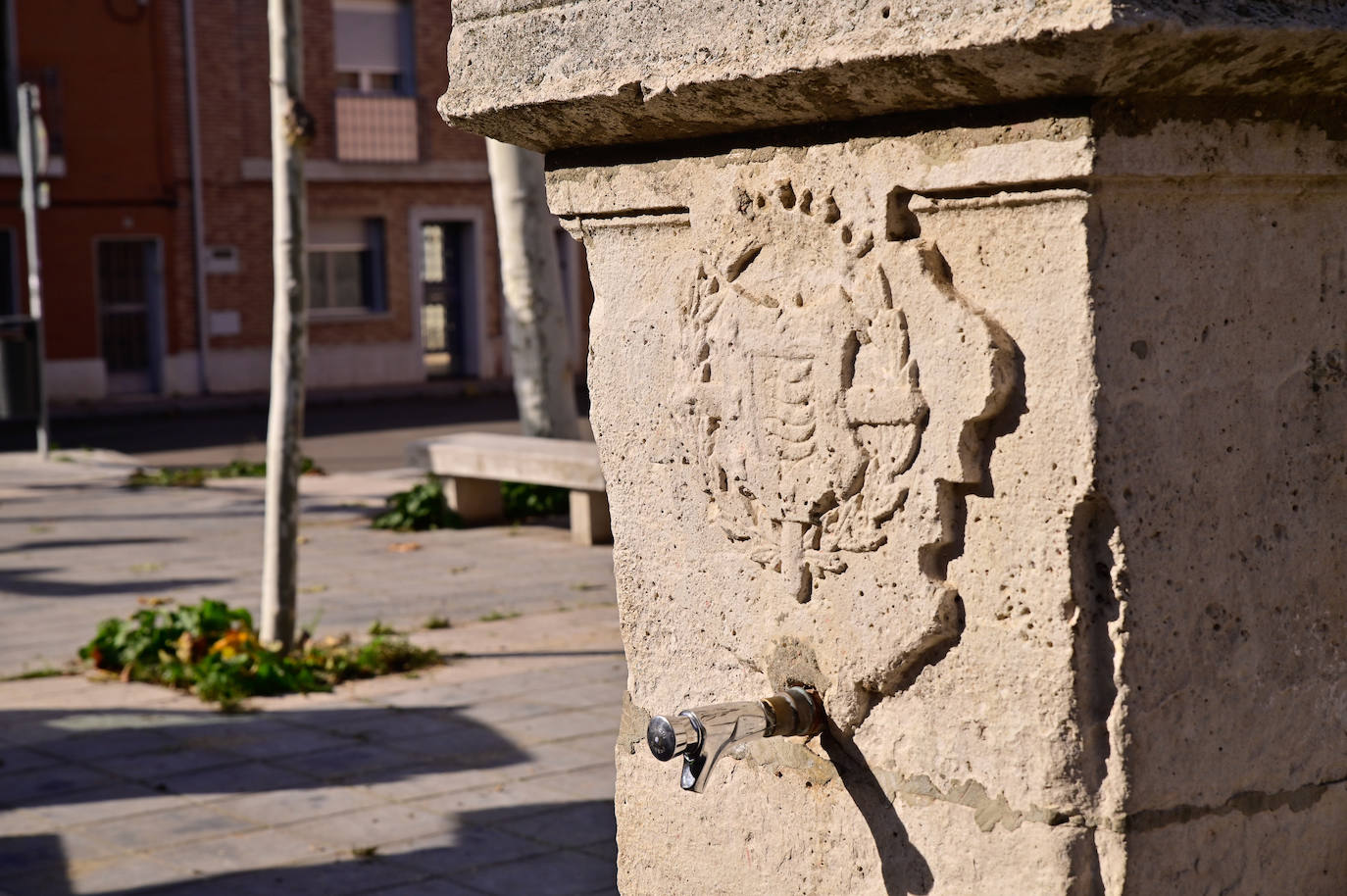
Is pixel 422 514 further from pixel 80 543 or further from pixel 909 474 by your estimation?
pixel 909 474

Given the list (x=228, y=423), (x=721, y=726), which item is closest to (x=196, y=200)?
(x=228, y=423)

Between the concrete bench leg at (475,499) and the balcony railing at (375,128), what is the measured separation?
13637 mm

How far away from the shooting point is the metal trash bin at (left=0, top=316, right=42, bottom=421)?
43.5 ft

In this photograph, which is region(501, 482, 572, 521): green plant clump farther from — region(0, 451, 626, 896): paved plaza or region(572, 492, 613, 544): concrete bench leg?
region(0, 451, 626, 896): paved plaza

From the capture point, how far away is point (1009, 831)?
1874mm

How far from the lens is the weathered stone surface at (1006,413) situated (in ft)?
5.64

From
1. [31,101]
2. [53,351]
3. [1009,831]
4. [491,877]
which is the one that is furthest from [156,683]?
[53,351]

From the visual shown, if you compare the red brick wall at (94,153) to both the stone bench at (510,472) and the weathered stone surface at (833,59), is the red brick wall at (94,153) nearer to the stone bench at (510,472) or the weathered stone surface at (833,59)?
the stone bench at (510,472)

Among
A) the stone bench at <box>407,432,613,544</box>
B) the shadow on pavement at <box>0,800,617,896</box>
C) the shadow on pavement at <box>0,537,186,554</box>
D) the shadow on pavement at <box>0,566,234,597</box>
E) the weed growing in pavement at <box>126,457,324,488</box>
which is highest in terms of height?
the stone bench at <box>407,432,613,544</box>

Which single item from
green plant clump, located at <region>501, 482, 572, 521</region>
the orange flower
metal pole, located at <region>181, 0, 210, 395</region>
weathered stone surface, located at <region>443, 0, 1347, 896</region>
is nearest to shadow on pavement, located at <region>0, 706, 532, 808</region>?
the orange flower

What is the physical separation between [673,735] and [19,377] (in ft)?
41.3

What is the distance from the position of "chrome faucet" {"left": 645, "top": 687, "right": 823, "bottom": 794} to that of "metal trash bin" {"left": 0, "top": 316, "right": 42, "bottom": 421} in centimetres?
1242

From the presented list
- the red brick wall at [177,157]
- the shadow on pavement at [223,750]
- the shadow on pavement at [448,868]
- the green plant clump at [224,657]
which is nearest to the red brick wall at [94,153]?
the red brick wall at [177,157]

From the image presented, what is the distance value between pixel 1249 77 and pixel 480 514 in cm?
968
